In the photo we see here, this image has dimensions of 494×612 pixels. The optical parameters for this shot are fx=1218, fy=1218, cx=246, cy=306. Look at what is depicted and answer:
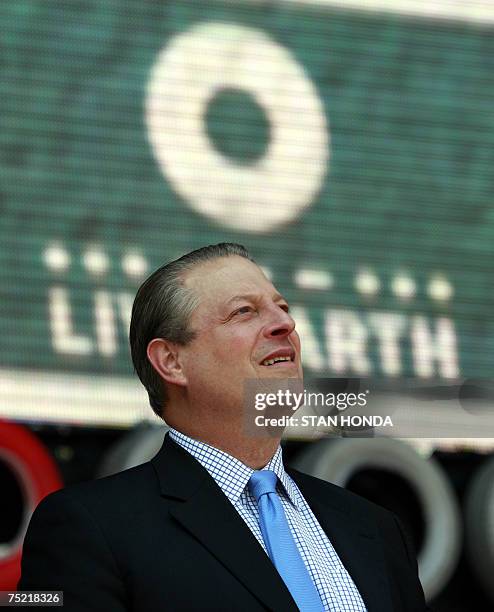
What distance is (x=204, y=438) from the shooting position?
2.57 meters

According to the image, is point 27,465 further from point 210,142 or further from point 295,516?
point 295,516

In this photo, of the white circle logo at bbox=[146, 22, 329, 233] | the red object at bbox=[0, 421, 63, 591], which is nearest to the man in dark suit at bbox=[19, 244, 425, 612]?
the red object at bbox=[0, 421, 63, 591]

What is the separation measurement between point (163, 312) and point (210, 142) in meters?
8.89

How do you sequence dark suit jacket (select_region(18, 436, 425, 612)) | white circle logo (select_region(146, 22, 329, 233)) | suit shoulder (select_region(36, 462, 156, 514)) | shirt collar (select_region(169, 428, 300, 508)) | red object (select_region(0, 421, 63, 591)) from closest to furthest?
dark suit jacket (select_region(18, 436, 425, 612)) < suit shoulder (select_region(36, 462, 156, 514)) < shirt collar (select_region(169, 428, 300, 508)) < red object (select_region(0, 421, 63, 591)) < white circle logo (select_region(146, 22, 329, 233))

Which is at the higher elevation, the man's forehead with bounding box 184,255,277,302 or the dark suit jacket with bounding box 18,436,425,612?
the man's forehead with bounding box 184,255,277,302

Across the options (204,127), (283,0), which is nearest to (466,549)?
(204,127)

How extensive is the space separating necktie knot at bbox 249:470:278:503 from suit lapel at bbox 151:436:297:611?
8 centimetres

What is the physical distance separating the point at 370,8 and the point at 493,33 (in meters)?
1.26

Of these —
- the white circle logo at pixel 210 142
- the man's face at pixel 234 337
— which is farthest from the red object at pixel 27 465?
the man's face at pixel 234 337

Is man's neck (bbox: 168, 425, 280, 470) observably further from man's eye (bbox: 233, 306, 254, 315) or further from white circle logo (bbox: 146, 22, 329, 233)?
white circle logo (bbox: 146, 22, 329, 233)

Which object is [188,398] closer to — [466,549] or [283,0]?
[466,549]

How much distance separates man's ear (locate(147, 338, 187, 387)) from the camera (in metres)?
2.61

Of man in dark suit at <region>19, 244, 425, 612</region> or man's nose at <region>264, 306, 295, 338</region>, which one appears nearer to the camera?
man in dark suit at <region>19, 244, 425, 612</region>

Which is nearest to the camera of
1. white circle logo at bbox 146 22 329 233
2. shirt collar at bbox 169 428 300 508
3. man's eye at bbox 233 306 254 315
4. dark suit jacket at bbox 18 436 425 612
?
dark suit jacket at bbox 18 436 425 612
